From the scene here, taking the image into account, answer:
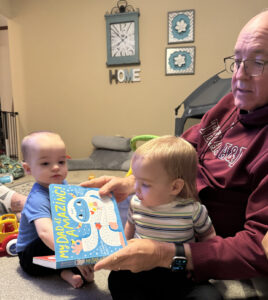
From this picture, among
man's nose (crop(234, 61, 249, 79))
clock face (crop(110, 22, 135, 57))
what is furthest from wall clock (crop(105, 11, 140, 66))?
man's nose (crop(234, 61, 249, 79))

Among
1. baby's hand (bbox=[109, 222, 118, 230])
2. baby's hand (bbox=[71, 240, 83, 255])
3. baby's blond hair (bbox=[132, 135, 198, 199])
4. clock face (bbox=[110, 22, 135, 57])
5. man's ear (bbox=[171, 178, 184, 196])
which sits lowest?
baby's hand (bbox=[71, 240, 83, 255])

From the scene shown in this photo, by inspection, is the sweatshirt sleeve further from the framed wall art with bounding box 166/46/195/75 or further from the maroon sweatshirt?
the framed wall art with bounding box 166/46/195/75

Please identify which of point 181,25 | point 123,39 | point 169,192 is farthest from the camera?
point 123,39

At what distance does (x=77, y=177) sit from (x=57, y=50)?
1.86 m

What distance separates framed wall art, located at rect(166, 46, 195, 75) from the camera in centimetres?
316

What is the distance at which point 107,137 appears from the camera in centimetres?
341

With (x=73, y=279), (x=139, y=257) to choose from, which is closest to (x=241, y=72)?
(x=139, y=257)

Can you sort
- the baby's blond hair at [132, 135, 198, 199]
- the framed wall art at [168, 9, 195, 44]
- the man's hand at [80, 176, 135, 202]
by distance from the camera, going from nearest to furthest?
the baby's blond hair at [132, 135, 198, 199], the man's hand at [80, 176, 135, 202], the framed wall art at [168, 9, 195, 44]

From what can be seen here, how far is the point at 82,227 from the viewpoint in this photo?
0.80 m

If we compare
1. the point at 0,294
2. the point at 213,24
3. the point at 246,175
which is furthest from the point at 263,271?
the point at 213,24

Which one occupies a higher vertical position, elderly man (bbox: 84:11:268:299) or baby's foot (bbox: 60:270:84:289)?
elderly man (bbox: 84:11:268:299)

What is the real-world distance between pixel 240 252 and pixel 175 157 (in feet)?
0.99

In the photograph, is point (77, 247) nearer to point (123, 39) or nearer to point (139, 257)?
point (139, 257)

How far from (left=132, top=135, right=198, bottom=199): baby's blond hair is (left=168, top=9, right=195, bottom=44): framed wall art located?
2.70 metres
